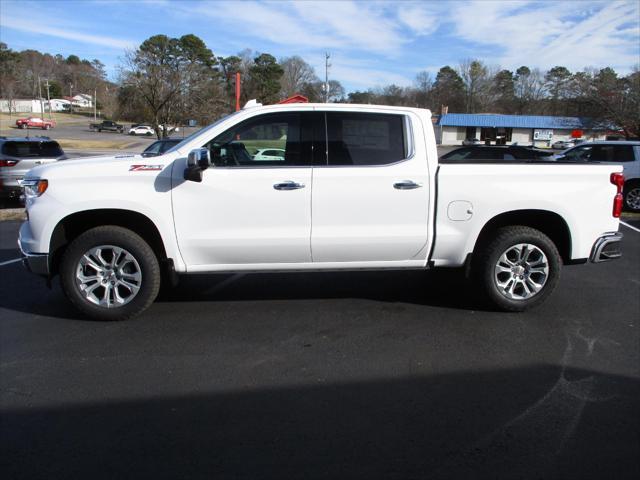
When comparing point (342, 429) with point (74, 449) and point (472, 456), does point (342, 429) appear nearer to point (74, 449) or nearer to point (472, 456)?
point (472, 456)


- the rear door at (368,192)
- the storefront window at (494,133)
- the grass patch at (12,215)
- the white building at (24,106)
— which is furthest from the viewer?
the white building at (24,106)

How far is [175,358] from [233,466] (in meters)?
1.58

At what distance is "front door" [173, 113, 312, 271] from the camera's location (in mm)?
4777

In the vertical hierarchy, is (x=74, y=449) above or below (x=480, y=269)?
below

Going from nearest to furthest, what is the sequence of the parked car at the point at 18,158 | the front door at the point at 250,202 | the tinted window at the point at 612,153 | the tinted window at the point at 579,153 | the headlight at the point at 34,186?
the headlight at the point at 34,186 < the front door at the point at 250,202 < the parked car at the point at 18,158 < the tinted window at the point at 612,153 < the tinted window at the point at 579,153

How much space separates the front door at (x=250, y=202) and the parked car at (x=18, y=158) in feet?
27.4

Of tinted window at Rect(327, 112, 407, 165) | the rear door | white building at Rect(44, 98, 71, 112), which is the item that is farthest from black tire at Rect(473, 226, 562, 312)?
white building at Rect(44, 98, 71, 112)

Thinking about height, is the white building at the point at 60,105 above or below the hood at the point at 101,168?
above

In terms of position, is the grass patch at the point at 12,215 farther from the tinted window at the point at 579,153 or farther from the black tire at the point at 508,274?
the tinted window at the point at 579,153

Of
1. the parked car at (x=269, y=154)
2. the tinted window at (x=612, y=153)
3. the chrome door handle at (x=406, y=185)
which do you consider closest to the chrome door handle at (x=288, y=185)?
the parked car at (x=269, y=154)

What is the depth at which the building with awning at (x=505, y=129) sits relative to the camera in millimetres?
70938

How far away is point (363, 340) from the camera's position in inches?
179

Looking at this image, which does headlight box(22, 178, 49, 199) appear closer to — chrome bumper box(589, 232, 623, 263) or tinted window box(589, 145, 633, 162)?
chrome bumper box(589, 232, 623, 263)

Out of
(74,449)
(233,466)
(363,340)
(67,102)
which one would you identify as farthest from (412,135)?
(67,102)
